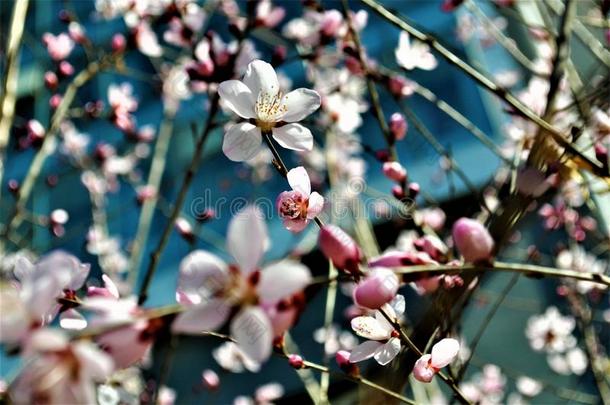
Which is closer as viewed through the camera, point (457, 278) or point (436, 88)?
point (457, 278)

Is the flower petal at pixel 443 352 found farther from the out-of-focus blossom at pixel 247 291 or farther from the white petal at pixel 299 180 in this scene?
the out-of-focus blossom at pixel 247 291

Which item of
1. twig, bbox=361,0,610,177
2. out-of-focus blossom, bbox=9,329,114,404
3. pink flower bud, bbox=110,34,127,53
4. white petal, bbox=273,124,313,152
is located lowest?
pink flower bud, bbox=110,34,127,53

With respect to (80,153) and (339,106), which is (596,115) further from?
(80,153)

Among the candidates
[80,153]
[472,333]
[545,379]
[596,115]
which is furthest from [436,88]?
[596,115]

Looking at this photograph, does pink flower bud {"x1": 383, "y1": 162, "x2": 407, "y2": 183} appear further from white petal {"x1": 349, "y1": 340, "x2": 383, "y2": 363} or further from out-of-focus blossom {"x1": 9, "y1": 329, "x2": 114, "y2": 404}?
out-of-focus blossom {"x1": 9, "y1": 329, "x2": 114, "y2": 404}

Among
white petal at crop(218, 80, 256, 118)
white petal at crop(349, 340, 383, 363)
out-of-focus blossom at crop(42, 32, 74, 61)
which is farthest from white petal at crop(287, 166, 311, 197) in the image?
out-of-focus blossom at crop(42, 32, 74, 61)

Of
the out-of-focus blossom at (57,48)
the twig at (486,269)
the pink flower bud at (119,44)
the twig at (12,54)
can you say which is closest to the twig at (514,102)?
the twig at (486,269)
